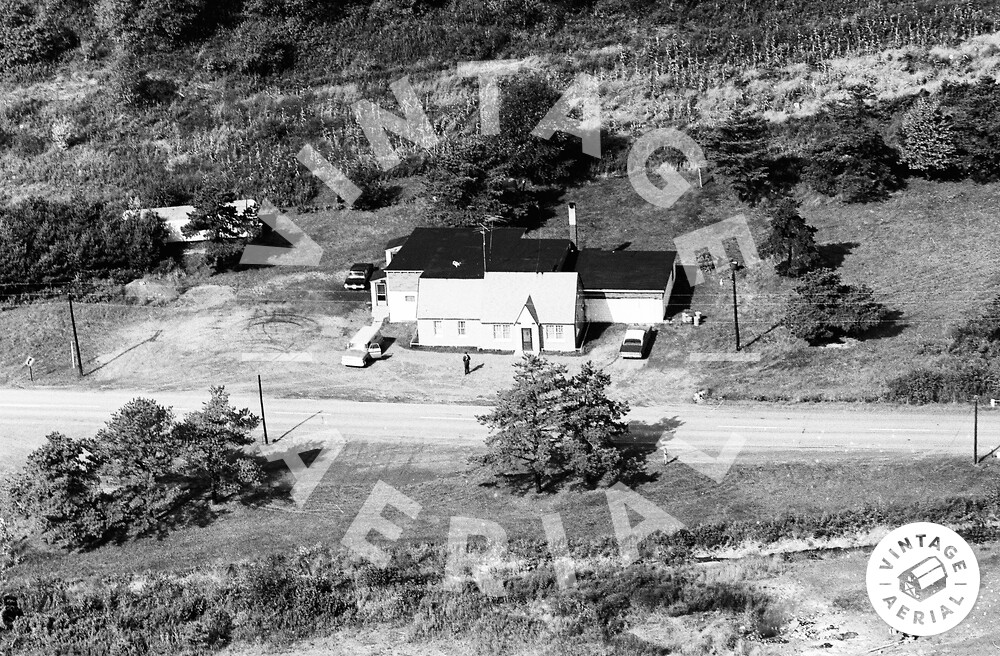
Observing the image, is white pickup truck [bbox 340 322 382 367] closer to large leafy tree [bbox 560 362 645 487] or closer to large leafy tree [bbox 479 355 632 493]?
large leafy tree [bbox 479 355 632 493]

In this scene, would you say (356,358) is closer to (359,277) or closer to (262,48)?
(359,277)

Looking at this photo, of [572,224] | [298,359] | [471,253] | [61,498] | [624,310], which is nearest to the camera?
[61,498]

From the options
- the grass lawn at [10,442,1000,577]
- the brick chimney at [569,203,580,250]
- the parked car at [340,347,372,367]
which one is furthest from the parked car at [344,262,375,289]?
the grass lawn at [10,442,1000,577]

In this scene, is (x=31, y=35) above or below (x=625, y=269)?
above

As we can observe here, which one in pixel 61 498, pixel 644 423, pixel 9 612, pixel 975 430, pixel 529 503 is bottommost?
pixel 9 612

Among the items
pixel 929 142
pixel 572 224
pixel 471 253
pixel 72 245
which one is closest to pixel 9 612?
pixel 471 253

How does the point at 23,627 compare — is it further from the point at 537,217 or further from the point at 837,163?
the point at 837,163

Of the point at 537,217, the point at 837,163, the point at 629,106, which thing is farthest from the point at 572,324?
the point at 629,106
